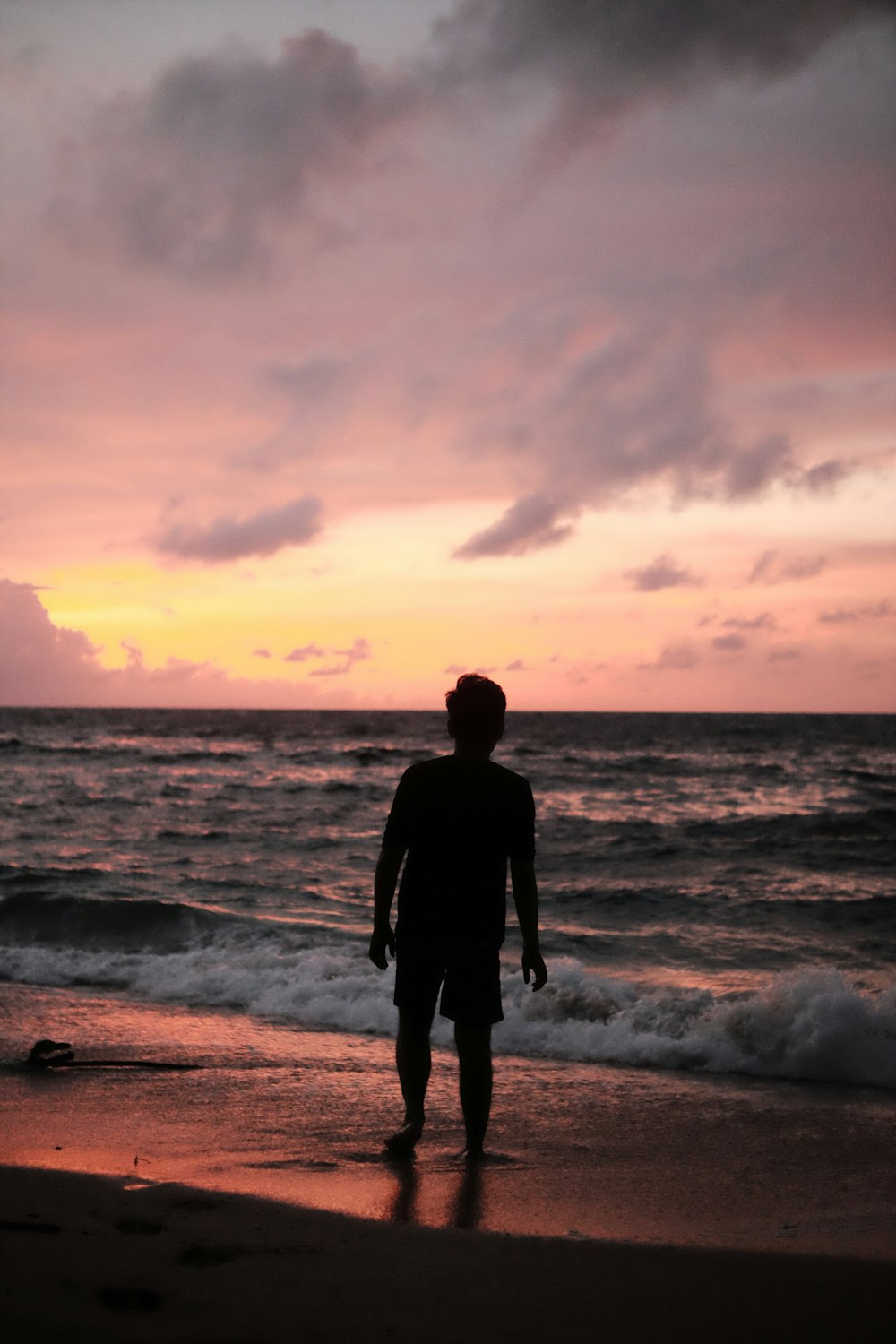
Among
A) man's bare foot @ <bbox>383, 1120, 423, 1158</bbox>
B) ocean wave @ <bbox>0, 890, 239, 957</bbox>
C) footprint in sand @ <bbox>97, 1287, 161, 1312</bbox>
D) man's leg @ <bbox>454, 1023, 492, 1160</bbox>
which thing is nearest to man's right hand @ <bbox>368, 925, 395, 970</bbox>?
man's leg @ <bbox>454, 1023, 492, 1160</bbox>

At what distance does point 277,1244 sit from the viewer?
2.93 m

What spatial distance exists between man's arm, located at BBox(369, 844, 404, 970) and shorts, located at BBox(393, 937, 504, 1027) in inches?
3.1

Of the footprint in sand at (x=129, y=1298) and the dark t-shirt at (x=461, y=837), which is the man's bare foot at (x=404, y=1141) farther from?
the footprint in sand at (x=129, y=1298)

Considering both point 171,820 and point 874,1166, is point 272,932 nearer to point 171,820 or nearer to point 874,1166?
point 874,1166

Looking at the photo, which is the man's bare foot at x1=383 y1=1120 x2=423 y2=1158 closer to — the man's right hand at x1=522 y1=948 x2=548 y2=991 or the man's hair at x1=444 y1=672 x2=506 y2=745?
the man's right hand at x1=522 y1=948 x2=548 y2=991

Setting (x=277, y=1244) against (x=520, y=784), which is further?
(x=520, y=784)

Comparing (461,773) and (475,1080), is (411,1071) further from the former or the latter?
(461,773)

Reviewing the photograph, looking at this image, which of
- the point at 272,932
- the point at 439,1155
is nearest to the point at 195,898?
the point at 272,932

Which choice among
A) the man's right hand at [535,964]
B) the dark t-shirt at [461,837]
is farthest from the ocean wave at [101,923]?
the man's right hand at [535,964]

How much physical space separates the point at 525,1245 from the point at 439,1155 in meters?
1.10

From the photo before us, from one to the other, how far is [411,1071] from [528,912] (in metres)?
0.86

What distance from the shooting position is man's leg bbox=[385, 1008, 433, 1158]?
4004 mm

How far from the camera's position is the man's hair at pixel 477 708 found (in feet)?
12.9

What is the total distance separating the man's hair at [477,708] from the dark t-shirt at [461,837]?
12cm
